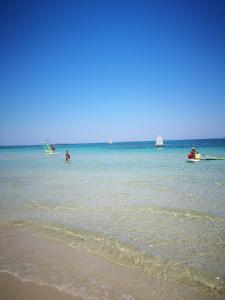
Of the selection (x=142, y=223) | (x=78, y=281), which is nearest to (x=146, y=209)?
(x=142, y=223)

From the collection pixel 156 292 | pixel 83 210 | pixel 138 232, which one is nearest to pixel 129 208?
pixel 83 210

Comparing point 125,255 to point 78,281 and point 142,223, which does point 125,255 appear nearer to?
point 78,281

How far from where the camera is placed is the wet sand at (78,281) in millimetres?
4203

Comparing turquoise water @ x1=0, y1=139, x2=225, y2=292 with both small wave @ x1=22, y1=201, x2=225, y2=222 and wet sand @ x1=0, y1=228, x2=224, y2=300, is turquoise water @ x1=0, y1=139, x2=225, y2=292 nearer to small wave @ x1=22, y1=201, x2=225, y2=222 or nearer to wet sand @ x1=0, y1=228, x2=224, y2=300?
small wave @ x1=22, y1=201, x2=225, y2=222

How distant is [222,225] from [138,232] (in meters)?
3.09

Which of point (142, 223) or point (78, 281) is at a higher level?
point (78, 281)

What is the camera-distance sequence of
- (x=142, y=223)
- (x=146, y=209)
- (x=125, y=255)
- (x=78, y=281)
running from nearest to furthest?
1. (x=78, y=281)
2. (x=125, y=255)
3. (x=142, y=223)
4. (x=146, y=209)

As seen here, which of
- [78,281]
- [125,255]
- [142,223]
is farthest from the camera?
[142,223]

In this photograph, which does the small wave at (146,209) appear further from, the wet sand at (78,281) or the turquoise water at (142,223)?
the wet sand at (78,281)

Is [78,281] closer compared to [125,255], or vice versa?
[78,281]

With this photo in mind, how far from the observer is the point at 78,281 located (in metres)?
4.62

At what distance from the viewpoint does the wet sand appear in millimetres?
4203

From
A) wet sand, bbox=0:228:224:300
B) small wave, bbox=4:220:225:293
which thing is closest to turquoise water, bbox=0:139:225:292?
small wave, bbox=4:220:225:293

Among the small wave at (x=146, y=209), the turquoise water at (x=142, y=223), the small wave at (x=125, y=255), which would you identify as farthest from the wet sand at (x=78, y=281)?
the small wave at (x=146, y=209)
